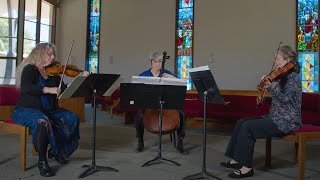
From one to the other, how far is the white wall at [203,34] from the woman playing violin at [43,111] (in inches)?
276

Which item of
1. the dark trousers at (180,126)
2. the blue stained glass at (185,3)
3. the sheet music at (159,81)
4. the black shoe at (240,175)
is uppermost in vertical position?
the blue stained glass at (185,3)

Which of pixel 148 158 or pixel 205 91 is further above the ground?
pixel 205 91

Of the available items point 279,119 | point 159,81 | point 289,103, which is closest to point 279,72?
point 289,103

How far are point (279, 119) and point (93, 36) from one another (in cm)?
973

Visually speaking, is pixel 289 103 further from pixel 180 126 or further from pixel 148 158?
pixel 148 158

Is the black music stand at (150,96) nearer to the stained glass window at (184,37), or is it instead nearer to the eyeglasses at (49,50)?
the eyeglasses at (49,50)

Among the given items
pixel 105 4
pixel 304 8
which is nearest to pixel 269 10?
pixel 304 8

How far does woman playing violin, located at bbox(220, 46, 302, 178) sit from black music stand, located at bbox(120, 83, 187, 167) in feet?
2.51

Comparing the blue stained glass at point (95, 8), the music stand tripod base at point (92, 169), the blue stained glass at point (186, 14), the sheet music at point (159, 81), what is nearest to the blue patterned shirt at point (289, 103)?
the sheet music at point (159, 81)

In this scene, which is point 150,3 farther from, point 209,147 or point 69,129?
point 69,129

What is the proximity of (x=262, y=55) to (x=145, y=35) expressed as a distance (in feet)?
12.1

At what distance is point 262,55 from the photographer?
32.1 ft

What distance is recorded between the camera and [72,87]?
129 inches

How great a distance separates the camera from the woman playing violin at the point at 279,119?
341 centimetres
